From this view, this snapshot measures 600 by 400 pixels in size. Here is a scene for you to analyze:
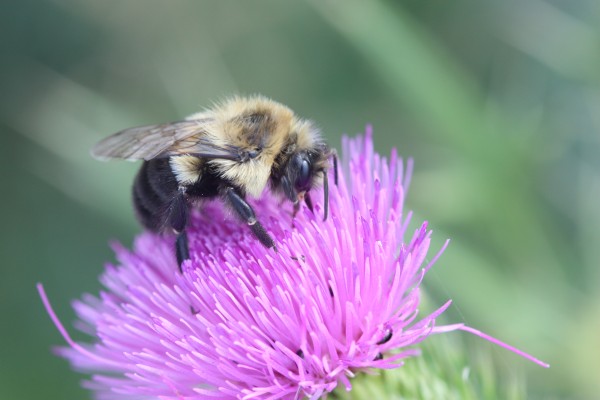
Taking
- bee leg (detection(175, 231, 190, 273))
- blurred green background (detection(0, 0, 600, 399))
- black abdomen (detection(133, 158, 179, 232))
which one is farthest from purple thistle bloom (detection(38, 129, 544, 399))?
blurred green background (detection(0, 0, 600, 399))

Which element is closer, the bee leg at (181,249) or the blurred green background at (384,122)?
the bee leg at (181,249)

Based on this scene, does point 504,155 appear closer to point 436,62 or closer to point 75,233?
point 436,62

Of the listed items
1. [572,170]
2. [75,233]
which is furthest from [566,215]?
[75,233]

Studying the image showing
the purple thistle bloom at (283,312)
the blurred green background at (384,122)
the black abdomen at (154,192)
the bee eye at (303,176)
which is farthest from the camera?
the blurred green background at (384,122)

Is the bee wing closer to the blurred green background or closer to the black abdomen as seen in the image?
the black abdomen

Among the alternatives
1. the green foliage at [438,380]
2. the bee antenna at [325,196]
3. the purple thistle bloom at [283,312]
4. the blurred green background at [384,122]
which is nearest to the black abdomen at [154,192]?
the purple thistle bloom at [283,312]

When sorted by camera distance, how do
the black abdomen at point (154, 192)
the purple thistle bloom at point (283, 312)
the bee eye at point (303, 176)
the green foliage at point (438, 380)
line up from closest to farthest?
the purple thistle bloom at point (283, 312) → the green foliage at point (438, 380) → the bee eye at point (303, 176) → the black abdomen at point (154, 192)

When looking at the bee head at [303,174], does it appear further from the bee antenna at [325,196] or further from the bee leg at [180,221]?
the bee leg at [180,221]
